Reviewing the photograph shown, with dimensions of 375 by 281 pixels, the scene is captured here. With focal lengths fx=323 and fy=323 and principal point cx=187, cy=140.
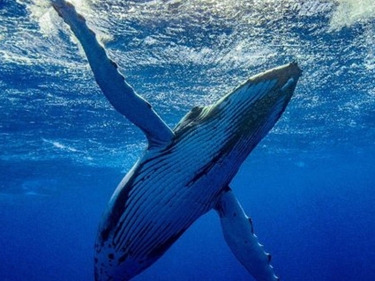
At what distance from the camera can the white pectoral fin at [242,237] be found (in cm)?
435

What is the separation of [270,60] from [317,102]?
7.69 meters

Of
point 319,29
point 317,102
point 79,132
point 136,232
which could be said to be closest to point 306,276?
point 317,102

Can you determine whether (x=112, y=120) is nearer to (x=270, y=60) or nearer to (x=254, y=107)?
(x=270, y=60)

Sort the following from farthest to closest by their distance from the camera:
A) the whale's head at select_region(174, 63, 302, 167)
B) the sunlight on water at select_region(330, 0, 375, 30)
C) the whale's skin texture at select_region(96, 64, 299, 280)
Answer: the sunlight on water at select_region(330, 0, 375, 30) → the whale's skin texture at select_region(96, 64, 299, 280) → the whale's head at select_region(174, 63, 302, 167)

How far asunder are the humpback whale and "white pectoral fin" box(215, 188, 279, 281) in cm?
19

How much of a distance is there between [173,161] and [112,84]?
43.3 inches

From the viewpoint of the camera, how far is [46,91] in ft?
48.0

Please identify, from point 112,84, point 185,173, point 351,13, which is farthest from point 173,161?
point 351,13

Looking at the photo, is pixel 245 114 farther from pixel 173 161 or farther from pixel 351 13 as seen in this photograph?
pixel 351 13

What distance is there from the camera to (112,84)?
321 cm

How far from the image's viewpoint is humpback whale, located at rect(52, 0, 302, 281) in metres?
3.31

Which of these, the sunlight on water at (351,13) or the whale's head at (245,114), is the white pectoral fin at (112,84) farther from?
the sunlight on water at (351,13)

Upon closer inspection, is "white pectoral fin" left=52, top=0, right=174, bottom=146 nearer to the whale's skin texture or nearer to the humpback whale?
the humpback whale

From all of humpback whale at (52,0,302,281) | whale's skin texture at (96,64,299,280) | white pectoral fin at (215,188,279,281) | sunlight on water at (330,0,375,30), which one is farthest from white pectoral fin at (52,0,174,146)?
sunlight on water at (330,0,375,30)
